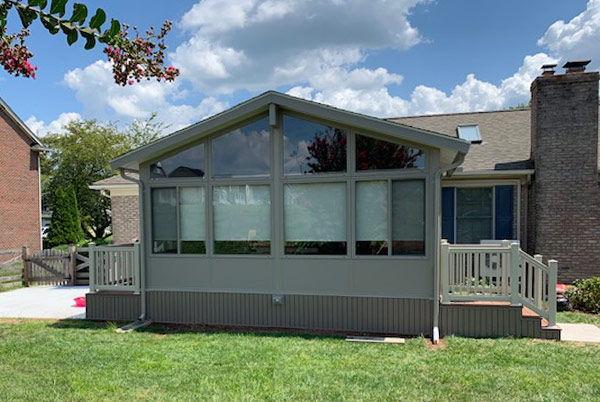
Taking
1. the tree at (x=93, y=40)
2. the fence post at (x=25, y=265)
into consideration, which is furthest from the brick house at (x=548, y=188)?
the fence post at (x=25, y=265)

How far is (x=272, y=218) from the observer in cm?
669

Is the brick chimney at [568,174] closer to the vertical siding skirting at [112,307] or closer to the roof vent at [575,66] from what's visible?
the roof vent at [575,66]

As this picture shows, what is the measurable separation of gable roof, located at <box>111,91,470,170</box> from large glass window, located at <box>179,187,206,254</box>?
33.5 inches

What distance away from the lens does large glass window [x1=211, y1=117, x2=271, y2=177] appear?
6785 mm

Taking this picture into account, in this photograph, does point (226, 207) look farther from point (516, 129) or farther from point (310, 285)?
point (516, 129)

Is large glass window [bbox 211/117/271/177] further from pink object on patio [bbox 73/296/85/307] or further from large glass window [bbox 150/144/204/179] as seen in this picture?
pink object on patio [bbox 73/296/85/307]

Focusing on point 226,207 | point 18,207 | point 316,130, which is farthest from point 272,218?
point 18,207

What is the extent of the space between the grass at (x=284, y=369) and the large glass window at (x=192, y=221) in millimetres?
1489

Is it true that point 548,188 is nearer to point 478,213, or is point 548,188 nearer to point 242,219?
point 478,213

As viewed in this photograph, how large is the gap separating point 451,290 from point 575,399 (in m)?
2.44

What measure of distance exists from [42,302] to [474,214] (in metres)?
10.2

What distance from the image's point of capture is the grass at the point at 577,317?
6742 mm

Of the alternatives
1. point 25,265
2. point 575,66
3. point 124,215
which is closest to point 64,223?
point 124,215

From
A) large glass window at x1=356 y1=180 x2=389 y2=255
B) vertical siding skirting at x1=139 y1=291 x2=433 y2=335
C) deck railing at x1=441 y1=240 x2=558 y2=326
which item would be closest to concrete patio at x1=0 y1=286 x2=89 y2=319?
vertical siding skirting at x1=139 y1=291 x2=433 y2=335
